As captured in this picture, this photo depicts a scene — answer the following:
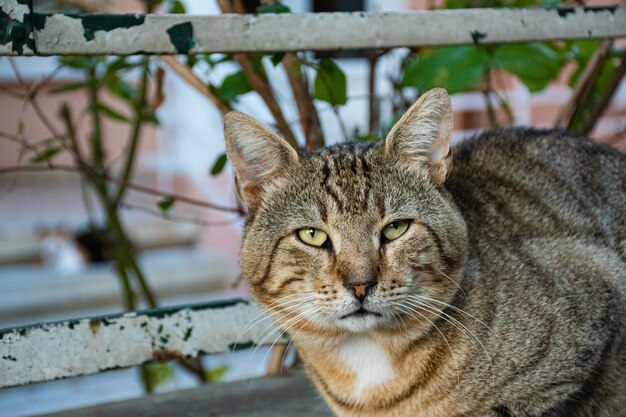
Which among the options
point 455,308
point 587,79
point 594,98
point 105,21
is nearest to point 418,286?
point 455,308

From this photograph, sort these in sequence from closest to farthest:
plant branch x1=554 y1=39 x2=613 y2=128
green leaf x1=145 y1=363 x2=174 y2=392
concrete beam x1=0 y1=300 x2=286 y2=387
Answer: concrete beam x1=0 y1=300 x2=286 y2=387
plant branch x1=554 y1=39 x2=613 y2=128
green leaf x1=145 y1=363 x2=174 y2=392

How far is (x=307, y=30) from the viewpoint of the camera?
2.14 m

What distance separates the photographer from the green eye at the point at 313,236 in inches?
80.1

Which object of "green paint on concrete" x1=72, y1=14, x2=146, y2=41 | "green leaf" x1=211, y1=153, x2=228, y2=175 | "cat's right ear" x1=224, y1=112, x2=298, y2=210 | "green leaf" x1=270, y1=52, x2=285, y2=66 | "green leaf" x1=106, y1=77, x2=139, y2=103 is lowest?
"green leaf" x1=211, y1=153, x2=228, y2=175

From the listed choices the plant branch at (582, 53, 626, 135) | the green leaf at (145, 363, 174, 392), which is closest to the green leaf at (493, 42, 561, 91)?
the plant branch at (582, 53, 626, 135)

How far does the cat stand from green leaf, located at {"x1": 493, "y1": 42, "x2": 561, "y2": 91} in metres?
0.59

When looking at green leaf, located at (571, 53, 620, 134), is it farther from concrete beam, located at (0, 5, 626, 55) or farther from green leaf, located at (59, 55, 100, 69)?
green leaf, located at (59, 55, 100, 69)

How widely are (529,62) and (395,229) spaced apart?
0.91 metres

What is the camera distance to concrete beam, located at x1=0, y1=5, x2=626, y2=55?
1983 millimetres

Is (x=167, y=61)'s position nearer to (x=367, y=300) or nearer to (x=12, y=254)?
(x=367, y=300)

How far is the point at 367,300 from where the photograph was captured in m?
1.90

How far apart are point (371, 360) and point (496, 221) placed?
562 millimetres

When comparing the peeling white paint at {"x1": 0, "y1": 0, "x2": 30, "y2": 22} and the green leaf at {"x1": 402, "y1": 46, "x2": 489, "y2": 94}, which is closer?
the peeling white paint at {"x1": 0, "y1": 0, "x2": 30, "y2": 22}

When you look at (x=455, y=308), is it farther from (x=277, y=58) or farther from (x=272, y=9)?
(x=272, y=9)
